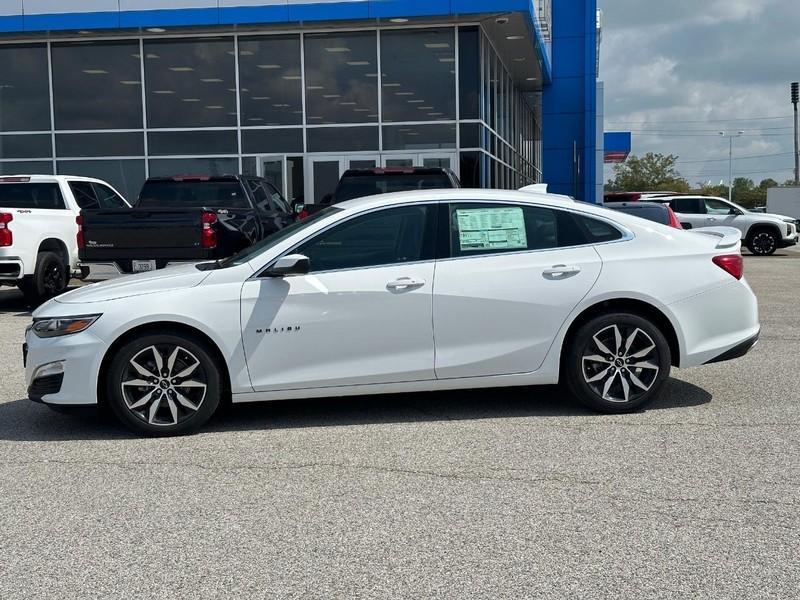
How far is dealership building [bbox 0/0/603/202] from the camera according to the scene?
21.8m

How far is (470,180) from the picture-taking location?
21969mm

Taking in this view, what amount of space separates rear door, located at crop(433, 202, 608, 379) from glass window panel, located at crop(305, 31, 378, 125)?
16.3 metres

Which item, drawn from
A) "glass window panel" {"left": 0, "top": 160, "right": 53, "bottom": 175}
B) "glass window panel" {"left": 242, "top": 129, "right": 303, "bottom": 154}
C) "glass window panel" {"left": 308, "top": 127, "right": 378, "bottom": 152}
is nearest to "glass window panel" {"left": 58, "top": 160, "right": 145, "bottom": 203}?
"glass window panel" {"left": 0, "top": 160, "right": 53, "bottom": 175}

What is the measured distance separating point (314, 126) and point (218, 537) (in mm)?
18996

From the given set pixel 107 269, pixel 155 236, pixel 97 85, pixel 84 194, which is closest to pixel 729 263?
pixel 155 236

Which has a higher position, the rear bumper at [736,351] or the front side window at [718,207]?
the front side window at [718,207]

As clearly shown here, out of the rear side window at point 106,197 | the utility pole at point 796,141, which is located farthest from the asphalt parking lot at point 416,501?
the utility pole at point 796,141

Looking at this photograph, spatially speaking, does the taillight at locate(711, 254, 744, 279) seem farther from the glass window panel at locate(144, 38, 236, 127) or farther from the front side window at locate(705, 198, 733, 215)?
the front side window at locate(705, 198, 733, 215)

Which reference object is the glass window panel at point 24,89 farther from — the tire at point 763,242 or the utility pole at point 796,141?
the utility pole at point 796,141

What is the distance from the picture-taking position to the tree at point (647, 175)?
94.8m

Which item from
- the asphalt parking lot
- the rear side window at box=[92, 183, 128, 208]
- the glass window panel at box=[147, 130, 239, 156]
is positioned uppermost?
the glass window panel at box=[147, 130, 239, 156]

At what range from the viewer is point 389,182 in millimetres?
13867

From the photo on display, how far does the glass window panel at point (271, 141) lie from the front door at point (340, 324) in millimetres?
16630

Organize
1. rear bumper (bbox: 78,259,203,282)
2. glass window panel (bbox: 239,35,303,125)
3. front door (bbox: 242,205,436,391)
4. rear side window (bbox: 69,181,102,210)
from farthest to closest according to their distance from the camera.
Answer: glass window panel (bbox: 239,35,303,125), rear side window (bbox: 69,181,102,210), rear bumper (bbox: 78,259,203,282), front door (bbox: 242,205,436,391)
